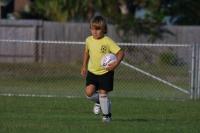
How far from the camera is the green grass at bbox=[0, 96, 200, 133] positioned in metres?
14.7

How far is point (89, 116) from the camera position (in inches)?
688

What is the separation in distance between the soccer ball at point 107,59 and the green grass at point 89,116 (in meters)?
0.98

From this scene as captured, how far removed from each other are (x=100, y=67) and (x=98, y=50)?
0.33 meters

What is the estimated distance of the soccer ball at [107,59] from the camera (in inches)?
628

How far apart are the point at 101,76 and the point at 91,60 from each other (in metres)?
0.39

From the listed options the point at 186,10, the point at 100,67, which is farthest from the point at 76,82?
the point at 186,10

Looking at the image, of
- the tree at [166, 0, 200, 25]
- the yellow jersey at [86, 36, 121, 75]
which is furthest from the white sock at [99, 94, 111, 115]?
the tree at [166, 0, 200, 25]

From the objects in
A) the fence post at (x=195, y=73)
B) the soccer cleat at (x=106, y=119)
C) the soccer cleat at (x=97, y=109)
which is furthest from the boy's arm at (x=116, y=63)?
the fence post at (x=195, y=73)

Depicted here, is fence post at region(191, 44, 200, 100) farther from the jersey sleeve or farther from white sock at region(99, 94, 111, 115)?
white sock at region(99, 94, 111, 115)

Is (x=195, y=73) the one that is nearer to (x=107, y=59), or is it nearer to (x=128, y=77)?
(x=128, y=77)

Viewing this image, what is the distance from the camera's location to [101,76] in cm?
1619

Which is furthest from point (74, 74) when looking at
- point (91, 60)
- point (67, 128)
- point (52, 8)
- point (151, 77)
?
point (52, 8)

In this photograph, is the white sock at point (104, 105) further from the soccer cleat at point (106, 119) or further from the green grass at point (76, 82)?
the green grass at point (76, 82)

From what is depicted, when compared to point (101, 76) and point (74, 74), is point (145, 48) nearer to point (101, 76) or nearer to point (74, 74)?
point (74, 74)
